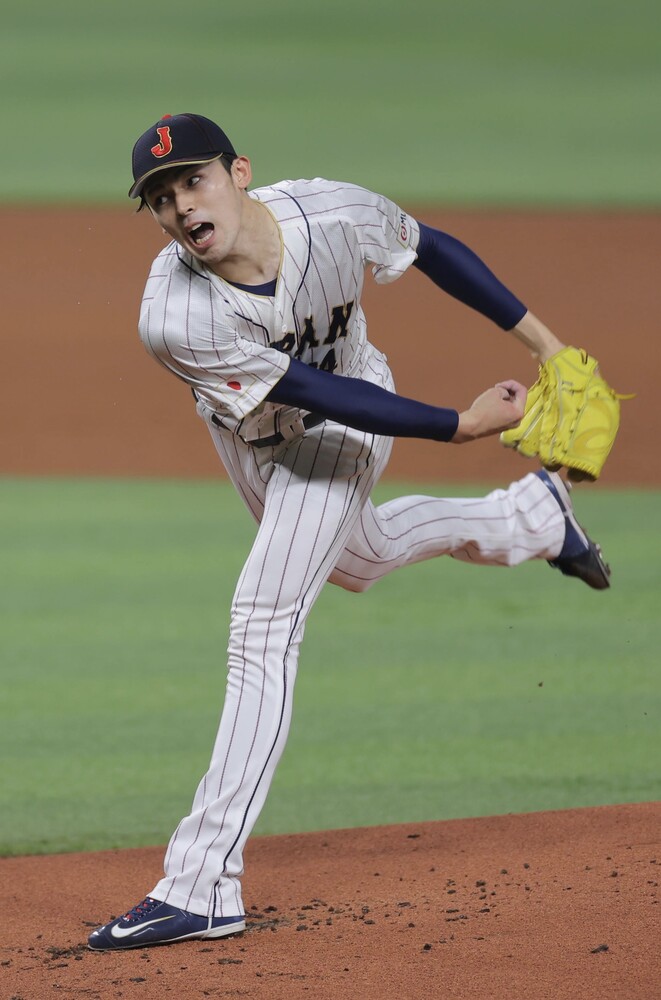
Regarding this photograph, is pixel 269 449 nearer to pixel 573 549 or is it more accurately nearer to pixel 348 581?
pixel 348 581

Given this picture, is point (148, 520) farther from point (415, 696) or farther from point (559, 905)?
point (559, 905)

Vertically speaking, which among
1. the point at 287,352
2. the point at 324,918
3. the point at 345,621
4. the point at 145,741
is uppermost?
the point at 287,352

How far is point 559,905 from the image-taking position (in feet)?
9.49

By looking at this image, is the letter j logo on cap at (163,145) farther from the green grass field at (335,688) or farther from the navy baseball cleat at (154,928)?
the green grass field at (335,688)

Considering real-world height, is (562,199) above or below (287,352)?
above

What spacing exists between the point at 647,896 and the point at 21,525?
4.59 meters

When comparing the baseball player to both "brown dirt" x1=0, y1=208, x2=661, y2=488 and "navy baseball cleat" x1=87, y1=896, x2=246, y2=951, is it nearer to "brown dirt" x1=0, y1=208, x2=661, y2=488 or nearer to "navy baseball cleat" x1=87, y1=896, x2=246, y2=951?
"navy baseball cleat" x1=87, y1=896, x2=246, y2=951

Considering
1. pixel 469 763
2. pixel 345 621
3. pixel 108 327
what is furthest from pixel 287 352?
pixel 108 327

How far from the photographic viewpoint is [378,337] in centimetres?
948

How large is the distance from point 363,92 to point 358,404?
1300 cm

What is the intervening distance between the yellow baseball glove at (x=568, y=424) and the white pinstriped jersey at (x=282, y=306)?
17.4 inches

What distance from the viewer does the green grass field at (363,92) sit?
12.4m

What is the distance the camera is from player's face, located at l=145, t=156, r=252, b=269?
269cm

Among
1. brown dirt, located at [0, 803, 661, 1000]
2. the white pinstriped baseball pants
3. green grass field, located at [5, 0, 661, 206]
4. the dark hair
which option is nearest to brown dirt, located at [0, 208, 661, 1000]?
brown dirt, located at [0, 803, 661, 1000]
